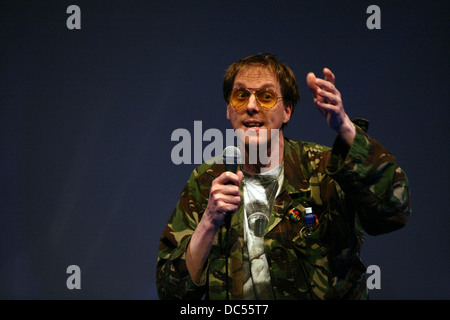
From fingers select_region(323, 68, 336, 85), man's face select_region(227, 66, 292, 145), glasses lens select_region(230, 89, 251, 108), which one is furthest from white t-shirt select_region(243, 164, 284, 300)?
fingers select_region(323, 68, 336, 85)

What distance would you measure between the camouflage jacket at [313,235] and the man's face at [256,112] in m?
0.16

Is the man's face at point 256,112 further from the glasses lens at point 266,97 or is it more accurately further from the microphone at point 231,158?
the microphone at point 231,158

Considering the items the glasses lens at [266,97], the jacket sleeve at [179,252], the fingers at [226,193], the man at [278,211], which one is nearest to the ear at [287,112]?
the man at [278,211]

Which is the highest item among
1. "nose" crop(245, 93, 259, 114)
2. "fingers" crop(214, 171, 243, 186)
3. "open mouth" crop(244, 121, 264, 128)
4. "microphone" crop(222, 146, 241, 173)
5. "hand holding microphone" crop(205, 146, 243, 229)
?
"nose" crop(245, 93, 259, 114)

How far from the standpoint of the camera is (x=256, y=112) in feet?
5.07

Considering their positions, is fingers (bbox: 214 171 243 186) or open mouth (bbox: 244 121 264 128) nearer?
fingers (bbox: 214 171 243 186)

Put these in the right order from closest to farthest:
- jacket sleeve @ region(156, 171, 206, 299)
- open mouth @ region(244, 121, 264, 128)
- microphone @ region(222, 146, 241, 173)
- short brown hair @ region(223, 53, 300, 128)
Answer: microphone @ region(222, 146, 241, 173) → jacket sleeve @ region(156, 171, 206, 299) → open mouth @ region(244, 121, 264, 128) → short brown hair @ region(223, 53, 300, 128)

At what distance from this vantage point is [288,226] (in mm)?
1512

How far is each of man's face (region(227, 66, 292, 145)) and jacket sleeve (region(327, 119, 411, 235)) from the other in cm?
34

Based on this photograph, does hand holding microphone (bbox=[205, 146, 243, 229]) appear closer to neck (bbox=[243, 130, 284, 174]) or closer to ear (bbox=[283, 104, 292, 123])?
neck (bbox=[243, 130, 284, 174])

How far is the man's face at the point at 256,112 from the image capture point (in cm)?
154

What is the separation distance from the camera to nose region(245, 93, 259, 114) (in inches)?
60.3

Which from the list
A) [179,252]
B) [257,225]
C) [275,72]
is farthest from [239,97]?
[179,252]
